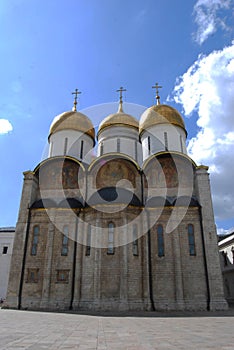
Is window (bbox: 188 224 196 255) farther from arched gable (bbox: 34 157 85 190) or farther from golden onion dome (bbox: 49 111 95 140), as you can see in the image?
golden onion dome (bbox: 49 111 95 140)

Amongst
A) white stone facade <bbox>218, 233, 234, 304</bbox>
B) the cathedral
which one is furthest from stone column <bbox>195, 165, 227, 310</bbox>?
white stone facade <bbox>218, 233, 234, 304</bbox>

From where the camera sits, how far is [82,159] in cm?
2023

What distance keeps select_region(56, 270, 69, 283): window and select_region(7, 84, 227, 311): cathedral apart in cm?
5

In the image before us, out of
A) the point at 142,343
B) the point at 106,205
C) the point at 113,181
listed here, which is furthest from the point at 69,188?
the point at 142,343

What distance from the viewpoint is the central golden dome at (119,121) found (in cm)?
2147

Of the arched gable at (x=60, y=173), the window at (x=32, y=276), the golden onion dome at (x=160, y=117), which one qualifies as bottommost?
the window at (x=32, y=276)

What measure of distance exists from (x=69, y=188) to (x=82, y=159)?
304cm

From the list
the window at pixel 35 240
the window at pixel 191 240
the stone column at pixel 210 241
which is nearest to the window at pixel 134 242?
the window at pixel 191 240

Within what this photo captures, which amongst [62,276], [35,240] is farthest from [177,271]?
[35,240]

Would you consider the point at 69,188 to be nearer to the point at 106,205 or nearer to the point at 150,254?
the point at 106,205

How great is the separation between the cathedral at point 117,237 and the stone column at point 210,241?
0.05m

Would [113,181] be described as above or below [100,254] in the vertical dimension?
above

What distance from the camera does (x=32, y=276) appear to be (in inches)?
593

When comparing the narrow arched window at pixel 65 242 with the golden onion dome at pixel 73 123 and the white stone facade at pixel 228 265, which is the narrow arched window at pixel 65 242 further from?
the white stone facade at pixel 228 265
